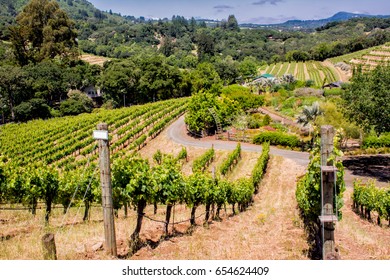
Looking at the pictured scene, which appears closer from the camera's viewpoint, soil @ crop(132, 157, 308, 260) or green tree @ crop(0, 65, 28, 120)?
soil @ crop(132, 157, 308, 260)

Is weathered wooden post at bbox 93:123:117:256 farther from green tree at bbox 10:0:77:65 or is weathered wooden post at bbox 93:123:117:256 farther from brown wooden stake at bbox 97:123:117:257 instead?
green tree at bbox 10:0:77:65

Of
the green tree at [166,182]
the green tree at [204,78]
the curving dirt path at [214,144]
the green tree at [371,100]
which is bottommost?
the curving dirt path at [214,144]

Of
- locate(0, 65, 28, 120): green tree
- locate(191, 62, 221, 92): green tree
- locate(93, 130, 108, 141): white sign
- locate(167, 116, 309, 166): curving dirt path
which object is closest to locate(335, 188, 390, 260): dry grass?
locate(93, 130, 108, 141): white sign

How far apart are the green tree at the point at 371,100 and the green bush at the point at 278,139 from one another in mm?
9874

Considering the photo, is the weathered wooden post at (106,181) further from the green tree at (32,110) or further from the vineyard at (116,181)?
the green tree at (32,110)

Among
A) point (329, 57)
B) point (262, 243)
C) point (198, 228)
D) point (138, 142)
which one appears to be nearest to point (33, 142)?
point (138, 142)

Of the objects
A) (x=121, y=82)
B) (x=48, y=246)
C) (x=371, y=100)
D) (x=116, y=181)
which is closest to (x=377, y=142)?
(x=371, y=100)

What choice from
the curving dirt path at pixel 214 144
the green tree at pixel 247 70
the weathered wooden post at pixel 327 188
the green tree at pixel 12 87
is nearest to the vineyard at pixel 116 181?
the curving dirt path at pixel 214 144

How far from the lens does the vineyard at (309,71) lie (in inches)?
3406

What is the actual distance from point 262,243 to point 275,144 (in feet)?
83.9

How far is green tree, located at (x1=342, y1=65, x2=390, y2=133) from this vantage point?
21.1 metres

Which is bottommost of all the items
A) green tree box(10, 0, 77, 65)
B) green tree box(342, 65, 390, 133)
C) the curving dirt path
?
the curving dirt path

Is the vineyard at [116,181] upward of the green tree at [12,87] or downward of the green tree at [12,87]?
downward
